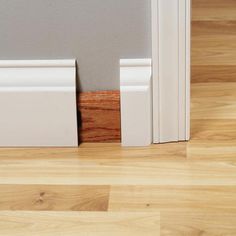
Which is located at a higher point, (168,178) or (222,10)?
(222,10)

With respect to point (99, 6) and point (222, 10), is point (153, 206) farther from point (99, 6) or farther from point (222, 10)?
point (222, 10)

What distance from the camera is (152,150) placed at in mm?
1215

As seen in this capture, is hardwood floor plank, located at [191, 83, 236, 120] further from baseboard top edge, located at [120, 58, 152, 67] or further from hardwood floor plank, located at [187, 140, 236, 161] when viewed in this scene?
baseboard top edge, located at [120, 58, 152, 67]

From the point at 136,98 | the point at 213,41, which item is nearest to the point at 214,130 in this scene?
the point at 136,98

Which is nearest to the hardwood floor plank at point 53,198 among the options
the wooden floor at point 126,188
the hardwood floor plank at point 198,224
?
the wooden floor at point 126,188

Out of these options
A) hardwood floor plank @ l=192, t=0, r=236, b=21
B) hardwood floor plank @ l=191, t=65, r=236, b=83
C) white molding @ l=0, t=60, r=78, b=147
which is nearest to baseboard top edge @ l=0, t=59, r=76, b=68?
white molding @ l=0, t=60, r=78, b=147

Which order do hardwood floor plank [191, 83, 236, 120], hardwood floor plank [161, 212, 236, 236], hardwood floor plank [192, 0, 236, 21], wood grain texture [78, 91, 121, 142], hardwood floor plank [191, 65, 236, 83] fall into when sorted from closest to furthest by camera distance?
hardwood floor plank [161, 212, 236, 236], wood grain texture [78, 91, 121, 142], hardwood floor plank [191, 83, 236, 120], hardwood floor plank [191, 65, 236, 83], hardwood floor plank [192, 0, 236, 21]

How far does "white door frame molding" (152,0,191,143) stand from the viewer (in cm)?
115

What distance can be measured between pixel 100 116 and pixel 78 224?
0.95ft

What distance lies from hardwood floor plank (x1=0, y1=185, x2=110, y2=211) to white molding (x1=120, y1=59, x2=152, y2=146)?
163 millimetres

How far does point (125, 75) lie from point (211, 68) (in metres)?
0.40

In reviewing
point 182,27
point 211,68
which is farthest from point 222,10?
point 182,27

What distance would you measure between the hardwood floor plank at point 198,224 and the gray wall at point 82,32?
12.7 inches

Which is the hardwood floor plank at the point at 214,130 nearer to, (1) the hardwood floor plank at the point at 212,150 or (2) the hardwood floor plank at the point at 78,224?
(1) the hardwood floor plank at the point at 212,150
